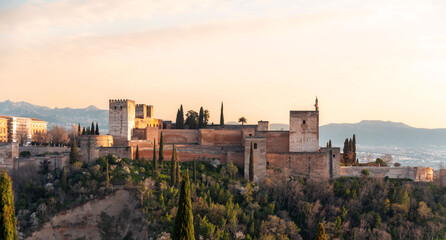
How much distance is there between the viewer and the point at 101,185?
134 ft

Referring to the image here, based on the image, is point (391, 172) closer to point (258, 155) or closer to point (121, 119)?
point (258, 155)

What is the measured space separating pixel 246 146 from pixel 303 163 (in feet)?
18.0

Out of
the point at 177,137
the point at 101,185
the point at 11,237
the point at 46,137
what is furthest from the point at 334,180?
the point at 46,137

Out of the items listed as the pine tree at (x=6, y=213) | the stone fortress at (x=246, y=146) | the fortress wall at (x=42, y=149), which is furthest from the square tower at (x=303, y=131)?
the pine tree at (x=6, y=213)

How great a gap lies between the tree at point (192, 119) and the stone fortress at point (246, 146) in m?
3.47

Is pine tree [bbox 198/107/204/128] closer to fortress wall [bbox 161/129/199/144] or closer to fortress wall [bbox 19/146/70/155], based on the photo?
fortress wall [bbox 161/129/199/144]

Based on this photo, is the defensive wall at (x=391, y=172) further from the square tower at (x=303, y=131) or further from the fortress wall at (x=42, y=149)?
the fortress wall at (x=42, y=149)

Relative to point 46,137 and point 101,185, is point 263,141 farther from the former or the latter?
point 46,137

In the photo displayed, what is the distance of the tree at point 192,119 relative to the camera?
5238cm

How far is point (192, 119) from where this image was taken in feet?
173

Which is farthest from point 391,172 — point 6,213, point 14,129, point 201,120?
point 14,129

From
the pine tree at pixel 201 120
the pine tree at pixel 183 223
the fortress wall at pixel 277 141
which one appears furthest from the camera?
the pine tree at pixel 201 120

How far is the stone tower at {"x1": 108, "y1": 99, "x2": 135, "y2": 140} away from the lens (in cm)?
4769

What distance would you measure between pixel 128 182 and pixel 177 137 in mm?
9644
